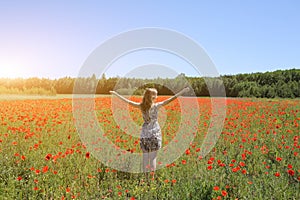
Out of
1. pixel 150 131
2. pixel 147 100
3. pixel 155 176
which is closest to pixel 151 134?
pixel 150 131

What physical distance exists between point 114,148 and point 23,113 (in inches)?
291

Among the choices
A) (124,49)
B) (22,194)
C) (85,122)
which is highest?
(124,49)

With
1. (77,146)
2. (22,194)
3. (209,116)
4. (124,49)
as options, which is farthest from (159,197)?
(209,116)

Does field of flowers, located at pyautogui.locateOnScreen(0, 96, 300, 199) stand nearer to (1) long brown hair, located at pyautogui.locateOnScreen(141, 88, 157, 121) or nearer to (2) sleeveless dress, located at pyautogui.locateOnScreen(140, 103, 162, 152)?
(2) sleeveless dress, located at pyautogui.locateOnScreen(140, 103, 162, 152)

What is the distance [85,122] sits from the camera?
35.3ft

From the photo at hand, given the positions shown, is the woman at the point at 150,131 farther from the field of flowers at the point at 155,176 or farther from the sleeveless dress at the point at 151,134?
the field of flowers at the point at 155,176

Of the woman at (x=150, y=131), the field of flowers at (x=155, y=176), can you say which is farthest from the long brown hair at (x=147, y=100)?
the field of flowers at (x=155, y=176)

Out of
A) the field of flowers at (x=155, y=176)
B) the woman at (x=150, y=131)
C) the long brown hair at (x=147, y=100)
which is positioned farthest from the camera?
the woman at (x=150, y=131)

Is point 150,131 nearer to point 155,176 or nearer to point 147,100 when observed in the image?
point 147,100

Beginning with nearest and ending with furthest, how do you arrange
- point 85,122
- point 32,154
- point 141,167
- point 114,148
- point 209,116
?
point 141,167 → point 32,154 → point 114,148 → point 85,122 → point 209,116

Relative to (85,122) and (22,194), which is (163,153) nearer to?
(22,194)

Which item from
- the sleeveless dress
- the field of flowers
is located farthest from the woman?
the field of flowers

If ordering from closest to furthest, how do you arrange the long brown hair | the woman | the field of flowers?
1. the field of flowers
2. the long brown hair
3. the woman

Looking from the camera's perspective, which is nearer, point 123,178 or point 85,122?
point 123,178
